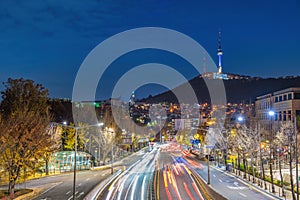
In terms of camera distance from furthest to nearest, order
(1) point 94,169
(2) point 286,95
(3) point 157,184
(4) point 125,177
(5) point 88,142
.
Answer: (2) point 286,95
(5) point 88,142
(1) point 94,169
(4) point 125,177
(3) point 157,184

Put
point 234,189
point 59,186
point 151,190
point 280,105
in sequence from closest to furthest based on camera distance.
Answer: point 151,190 < point 234,189 < point 59,186 < point 280,105

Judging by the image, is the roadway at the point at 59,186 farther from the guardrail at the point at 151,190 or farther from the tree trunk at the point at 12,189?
the guardrail at the point at 151,190

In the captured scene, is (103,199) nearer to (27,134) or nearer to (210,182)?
(27,134)

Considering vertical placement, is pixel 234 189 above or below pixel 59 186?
above

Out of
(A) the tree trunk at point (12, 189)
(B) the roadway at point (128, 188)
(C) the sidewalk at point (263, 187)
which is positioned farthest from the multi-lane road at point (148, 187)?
(A) the tree trunk at point (12, 189)

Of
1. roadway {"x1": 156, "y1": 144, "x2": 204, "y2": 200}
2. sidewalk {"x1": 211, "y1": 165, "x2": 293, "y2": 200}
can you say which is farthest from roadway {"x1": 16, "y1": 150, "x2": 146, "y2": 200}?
sidewalk {"x1": 211, "y1": 165, "x2": 293, "y2": 200}

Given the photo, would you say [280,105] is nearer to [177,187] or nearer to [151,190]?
[177,187]

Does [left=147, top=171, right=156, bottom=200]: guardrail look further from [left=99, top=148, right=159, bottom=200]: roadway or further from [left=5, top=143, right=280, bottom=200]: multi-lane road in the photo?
[left=99, top=148, right=159, bottom=200]: roadway

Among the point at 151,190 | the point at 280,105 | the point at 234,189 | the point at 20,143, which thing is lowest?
the point at 234,189

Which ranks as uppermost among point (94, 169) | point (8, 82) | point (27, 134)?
point (8, 82)

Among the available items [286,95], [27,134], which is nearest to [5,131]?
[27,134]

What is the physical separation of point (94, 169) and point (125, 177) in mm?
13874

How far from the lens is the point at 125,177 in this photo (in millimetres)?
48031

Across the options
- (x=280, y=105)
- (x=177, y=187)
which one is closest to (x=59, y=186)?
(x=177, y=187)
